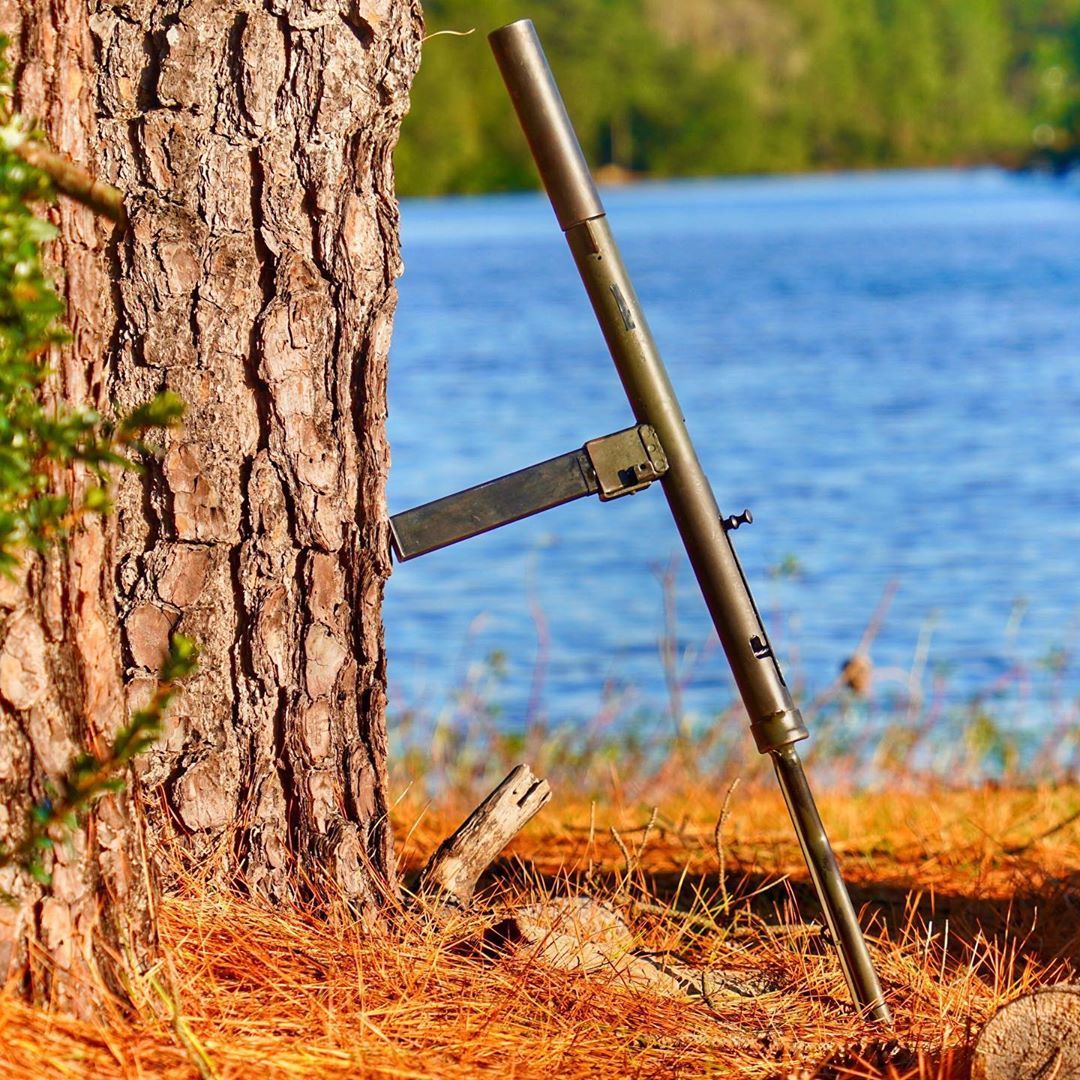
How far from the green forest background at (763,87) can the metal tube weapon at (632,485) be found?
43849 mm

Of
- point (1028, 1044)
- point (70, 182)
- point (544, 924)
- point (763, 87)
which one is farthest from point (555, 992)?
point (763, 87)

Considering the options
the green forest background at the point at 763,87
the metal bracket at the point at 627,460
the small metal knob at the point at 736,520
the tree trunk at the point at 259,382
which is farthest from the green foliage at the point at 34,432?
the green forest background at the point at 763,87

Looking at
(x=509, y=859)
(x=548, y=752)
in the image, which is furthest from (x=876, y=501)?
(x=509, y=859)

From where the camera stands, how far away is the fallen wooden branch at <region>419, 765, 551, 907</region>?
2.30 meters

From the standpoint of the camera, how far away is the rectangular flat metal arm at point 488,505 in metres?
2.20

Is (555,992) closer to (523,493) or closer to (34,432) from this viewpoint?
(523,493)

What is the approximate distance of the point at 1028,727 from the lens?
6070 mm

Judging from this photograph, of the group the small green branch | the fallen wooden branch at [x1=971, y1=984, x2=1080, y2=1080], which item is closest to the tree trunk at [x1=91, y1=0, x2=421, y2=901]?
the small green branch

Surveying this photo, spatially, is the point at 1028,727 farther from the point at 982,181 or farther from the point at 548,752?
the point at 982,181

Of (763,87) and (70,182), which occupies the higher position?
(763,87)

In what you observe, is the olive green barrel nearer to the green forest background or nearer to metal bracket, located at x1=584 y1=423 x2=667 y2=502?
metal bracket, located at x1=584 y1=423 x2=667 y2=502

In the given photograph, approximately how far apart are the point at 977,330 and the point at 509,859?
18.0m

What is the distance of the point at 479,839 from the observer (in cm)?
232

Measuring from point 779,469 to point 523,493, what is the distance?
30.7ft
